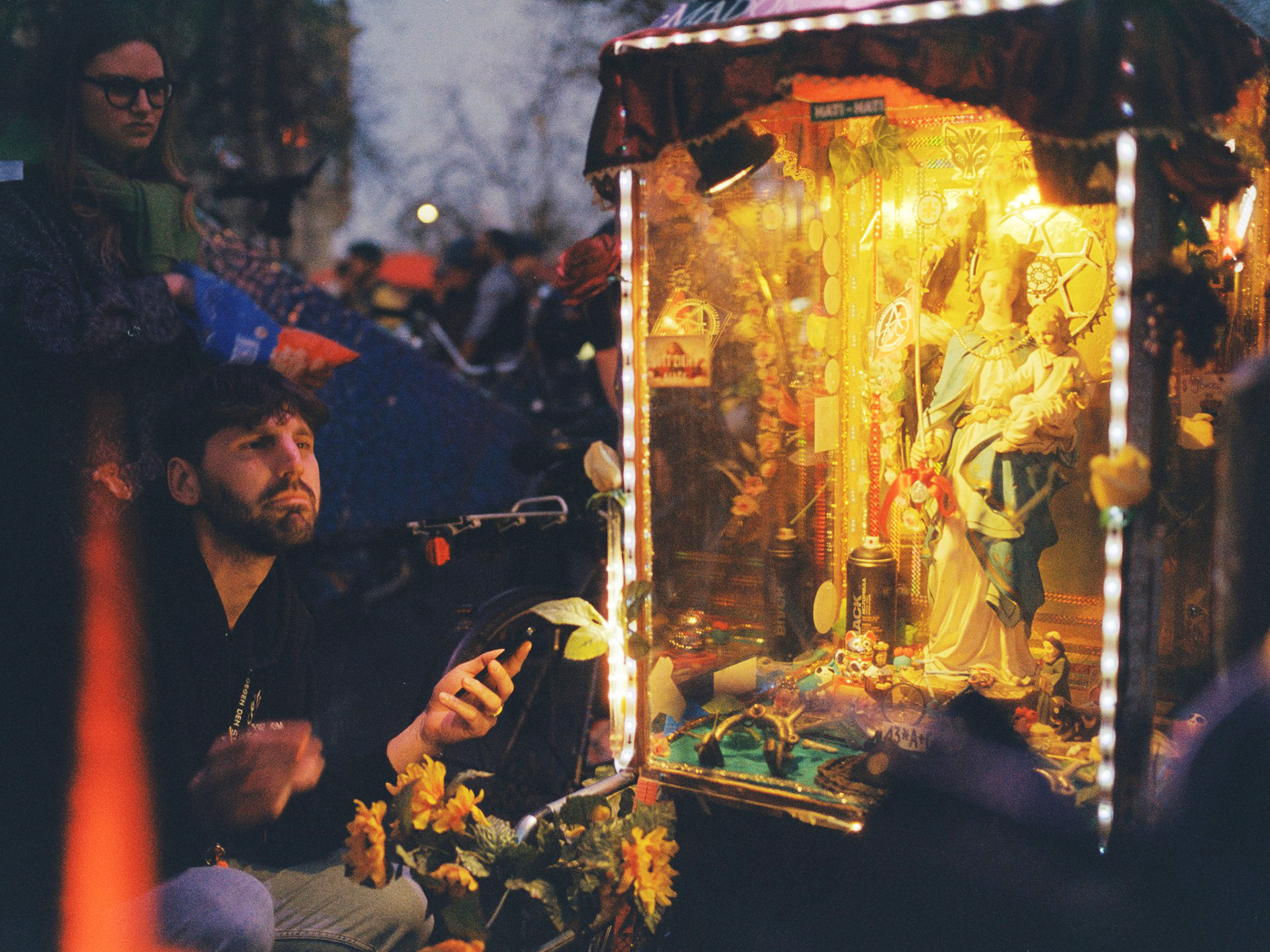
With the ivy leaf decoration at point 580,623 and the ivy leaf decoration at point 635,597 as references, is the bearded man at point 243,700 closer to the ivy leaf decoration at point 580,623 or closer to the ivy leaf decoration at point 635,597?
the ivy leaf decoration at point 580,623

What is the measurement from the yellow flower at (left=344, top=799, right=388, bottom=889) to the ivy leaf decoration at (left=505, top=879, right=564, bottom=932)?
0.43m

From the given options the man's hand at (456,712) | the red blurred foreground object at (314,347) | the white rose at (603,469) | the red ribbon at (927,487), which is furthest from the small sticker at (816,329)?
the man's hand at (456,712)

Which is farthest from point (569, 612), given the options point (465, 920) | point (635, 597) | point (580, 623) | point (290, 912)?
point (290, 912)

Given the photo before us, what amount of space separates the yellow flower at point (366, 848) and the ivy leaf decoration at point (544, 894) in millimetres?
429

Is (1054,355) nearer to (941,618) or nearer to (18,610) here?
(941,618)

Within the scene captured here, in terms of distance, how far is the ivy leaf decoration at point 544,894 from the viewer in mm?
3359

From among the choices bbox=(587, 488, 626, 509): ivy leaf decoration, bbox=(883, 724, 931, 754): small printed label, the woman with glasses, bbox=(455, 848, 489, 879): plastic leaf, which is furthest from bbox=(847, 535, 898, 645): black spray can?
the woman with glasses

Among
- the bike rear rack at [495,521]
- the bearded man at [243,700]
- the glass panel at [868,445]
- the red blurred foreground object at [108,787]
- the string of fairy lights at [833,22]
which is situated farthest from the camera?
the glass panel at [868,445]

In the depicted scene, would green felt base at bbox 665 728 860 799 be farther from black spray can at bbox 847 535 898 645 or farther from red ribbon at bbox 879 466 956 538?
red ribbon at bbox 879 466 956 538

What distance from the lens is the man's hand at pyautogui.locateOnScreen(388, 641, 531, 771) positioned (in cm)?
326

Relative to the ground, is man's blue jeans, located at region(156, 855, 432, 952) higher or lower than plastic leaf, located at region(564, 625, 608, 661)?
lower

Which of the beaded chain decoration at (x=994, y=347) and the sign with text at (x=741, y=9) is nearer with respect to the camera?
the sign with text at (x=741, y=9)

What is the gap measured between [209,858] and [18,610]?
0.83 metres

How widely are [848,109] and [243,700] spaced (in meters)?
3.22
